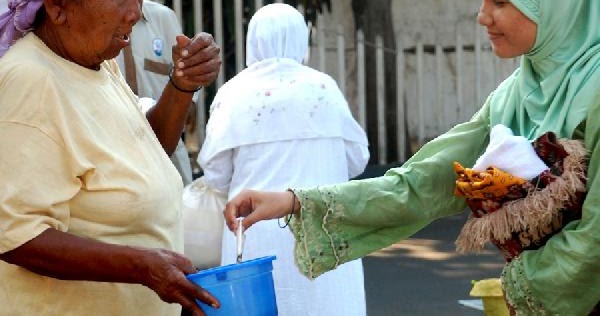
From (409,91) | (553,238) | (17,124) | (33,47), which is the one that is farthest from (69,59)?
(409,91)

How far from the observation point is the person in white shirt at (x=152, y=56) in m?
5.76

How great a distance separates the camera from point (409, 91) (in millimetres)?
11805

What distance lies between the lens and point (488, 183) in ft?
9.67

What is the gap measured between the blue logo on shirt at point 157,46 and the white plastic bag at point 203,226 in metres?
0.77

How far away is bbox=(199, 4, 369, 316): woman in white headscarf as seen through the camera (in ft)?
18.3

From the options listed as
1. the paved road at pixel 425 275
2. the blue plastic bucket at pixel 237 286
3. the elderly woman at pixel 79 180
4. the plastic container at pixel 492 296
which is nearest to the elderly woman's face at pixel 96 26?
the elderly woman at pixel 79 180

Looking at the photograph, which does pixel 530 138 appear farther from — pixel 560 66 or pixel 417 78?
pixel 417 78

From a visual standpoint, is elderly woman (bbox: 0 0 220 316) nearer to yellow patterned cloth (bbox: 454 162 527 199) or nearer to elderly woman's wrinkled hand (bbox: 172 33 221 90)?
elderly woman's wrinkled hand (bbox: 172 33 221 90)

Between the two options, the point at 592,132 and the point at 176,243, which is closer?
the point at 592,132

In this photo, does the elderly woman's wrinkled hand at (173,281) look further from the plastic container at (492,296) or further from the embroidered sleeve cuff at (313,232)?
the plastic container at (492,296)

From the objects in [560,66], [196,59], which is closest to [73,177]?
[196,59]

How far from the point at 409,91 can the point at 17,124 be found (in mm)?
9222

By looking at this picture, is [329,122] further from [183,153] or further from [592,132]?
[592,132]

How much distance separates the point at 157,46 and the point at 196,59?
2.73 metres
